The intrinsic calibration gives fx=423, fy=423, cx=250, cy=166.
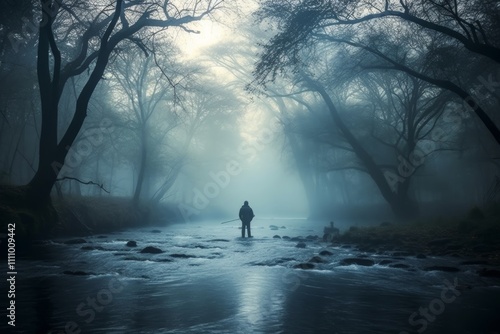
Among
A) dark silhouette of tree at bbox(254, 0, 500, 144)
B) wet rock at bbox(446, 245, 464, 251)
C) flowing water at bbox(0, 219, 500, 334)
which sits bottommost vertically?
flowing water at bbox(0, 219, 500, 334)

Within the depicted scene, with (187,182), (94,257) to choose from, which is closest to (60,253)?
(94,257)

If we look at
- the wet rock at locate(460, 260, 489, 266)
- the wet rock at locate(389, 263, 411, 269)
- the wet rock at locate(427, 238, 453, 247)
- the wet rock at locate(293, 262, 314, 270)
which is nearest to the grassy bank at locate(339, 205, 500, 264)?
the wet rock at locate(427, 238, 453, 247)

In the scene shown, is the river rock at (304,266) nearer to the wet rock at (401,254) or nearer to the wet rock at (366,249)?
the wet rock at (401,254)

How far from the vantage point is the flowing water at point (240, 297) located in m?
5.61

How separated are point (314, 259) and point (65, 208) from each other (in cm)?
1295

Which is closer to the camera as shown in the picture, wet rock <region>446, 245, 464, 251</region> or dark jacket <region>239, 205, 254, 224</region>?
wet rock <region>446, 245, 464, 251</region>

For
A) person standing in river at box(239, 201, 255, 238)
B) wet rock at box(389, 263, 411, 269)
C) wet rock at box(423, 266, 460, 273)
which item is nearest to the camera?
wet rock at box(423, 266, 460, 273)

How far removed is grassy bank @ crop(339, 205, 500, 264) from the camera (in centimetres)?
1295

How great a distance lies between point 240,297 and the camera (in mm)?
7414

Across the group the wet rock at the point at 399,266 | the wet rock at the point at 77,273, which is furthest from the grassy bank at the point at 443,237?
the wet rock at the point at 77,273

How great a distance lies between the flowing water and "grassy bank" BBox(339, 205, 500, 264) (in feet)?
5.26

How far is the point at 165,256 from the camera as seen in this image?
12.7 meters

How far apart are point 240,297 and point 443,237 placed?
10291 millimetres

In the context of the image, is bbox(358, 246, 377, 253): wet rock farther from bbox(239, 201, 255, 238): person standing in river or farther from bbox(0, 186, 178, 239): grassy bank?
bbox(0, 186, 178, 239): grassy bank
